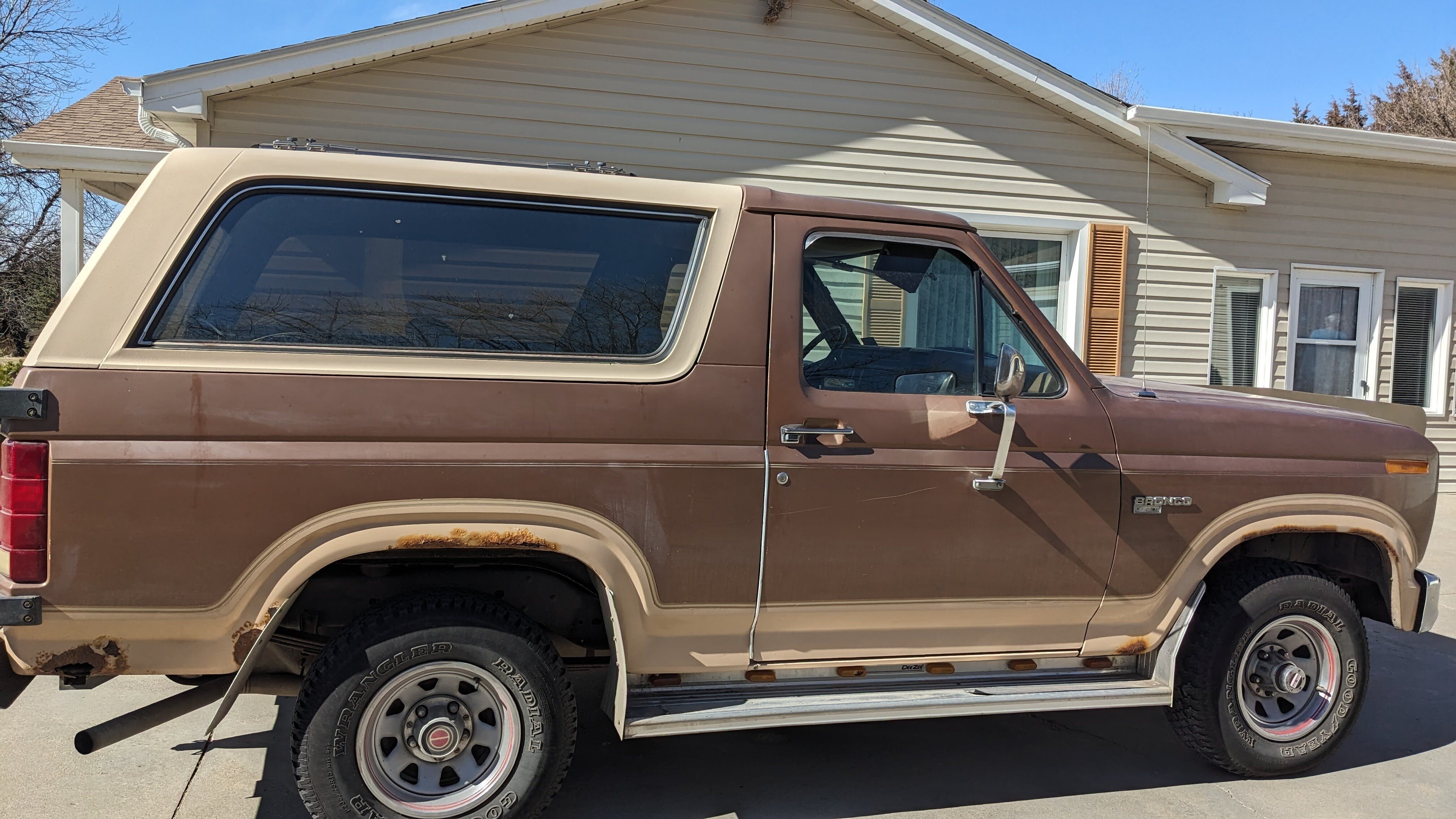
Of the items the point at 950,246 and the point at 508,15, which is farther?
the point at 508,15

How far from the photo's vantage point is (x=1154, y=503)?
359 cm

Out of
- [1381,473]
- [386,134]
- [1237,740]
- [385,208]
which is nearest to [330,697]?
[385,208]

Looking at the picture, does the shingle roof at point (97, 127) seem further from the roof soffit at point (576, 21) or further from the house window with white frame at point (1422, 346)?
the house window with white frame at point (1422, 346)

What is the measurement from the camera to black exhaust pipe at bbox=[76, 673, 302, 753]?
9.45 ft

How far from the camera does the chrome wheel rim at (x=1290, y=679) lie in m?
3.86

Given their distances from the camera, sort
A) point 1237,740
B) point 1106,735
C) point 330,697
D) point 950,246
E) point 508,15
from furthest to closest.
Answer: point 508,15
point 1106,735
point 1237,740
point 950,246
point 330,697

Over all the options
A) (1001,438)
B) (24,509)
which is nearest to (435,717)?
(24,509)

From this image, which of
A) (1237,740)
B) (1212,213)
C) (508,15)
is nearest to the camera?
(1237,740)

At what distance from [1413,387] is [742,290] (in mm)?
10730

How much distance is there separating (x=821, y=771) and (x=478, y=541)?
184 cm

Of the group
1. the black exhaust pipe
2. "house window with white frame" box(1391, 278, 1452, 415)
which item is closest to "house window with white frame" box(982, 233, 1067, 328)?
"house window with white frame" box(1391, 278, 1452, 415)

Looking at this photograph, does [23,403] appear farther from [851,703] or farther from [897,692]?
[897,692]

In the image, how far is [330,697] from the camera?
2.87 m

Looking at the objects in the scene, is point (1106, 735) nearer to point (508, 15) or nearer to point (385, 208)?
point (385, 208)
